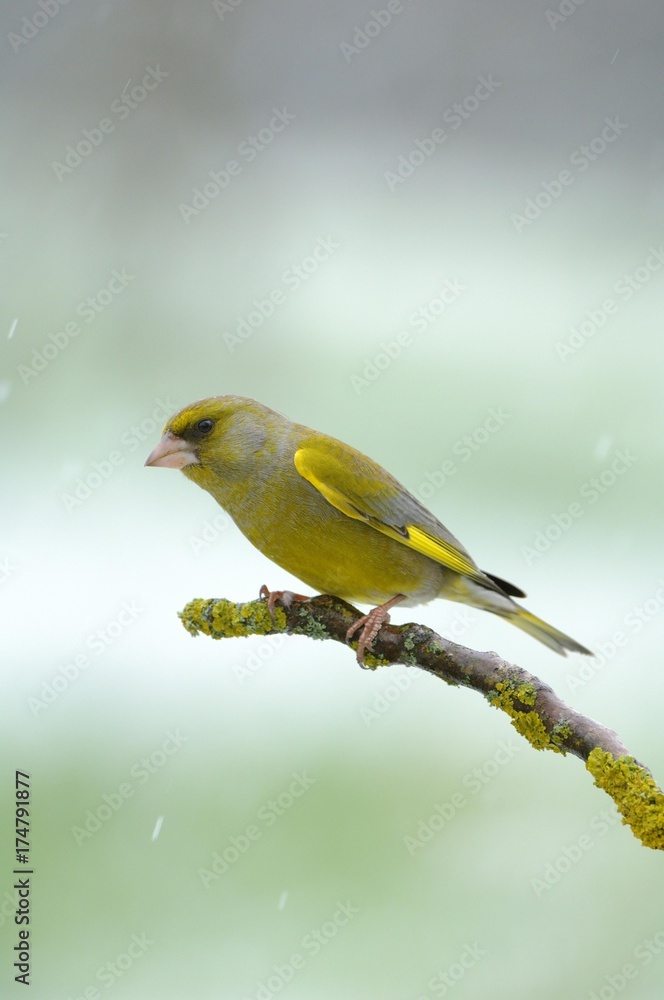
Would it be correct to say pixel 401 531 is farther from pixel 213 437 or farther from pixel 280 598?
pixel 213 437

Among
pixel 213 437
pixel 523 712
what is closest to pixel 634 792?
pixel 523 712

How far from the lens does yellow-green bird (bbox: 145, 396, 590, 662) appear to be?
4.63ft

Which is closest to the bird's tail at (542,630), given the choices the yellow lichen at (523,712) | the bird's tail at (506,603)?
the bird's tail at (506,603)

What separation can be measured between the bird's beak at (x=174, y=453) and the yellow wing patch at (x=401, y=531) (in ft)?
0.54

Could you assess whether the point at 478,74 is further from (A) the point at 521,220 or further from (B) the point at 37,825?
(B) the point at 37,825

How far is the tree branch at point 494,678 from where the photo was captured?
3.02 ft

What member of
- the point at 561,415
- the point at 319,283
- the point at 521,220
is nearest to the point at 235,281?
the point at 319,283

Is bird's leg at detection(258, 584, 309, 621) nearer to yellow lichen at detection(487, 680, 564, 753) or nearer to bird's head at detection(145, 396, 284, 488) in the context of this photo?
bird's head at detection(145, 396, 284, 488)

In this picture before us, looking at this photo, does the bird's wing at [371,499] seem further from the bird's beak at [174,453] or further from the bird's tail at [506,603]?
the bird's beak at [174,453]

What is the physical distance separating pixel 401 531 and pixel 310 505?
0.50ft

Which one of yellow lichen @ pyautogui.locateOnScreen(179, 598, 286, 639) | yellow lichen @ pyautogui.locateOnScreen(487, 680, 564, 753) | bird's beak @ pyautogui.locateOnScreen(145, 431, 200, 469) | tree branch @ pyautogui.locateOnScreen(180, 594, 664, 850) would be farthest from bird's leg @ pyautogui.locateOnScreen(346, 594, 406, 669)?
bird's beak @ pyautogui.locateOnScreen(145, 431, 200, 469)

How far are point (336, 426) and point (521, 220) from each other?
0.87 m

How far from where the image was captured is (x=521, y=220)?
9.32ft

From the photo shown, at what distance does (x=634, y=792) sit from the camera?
3.00 ft
